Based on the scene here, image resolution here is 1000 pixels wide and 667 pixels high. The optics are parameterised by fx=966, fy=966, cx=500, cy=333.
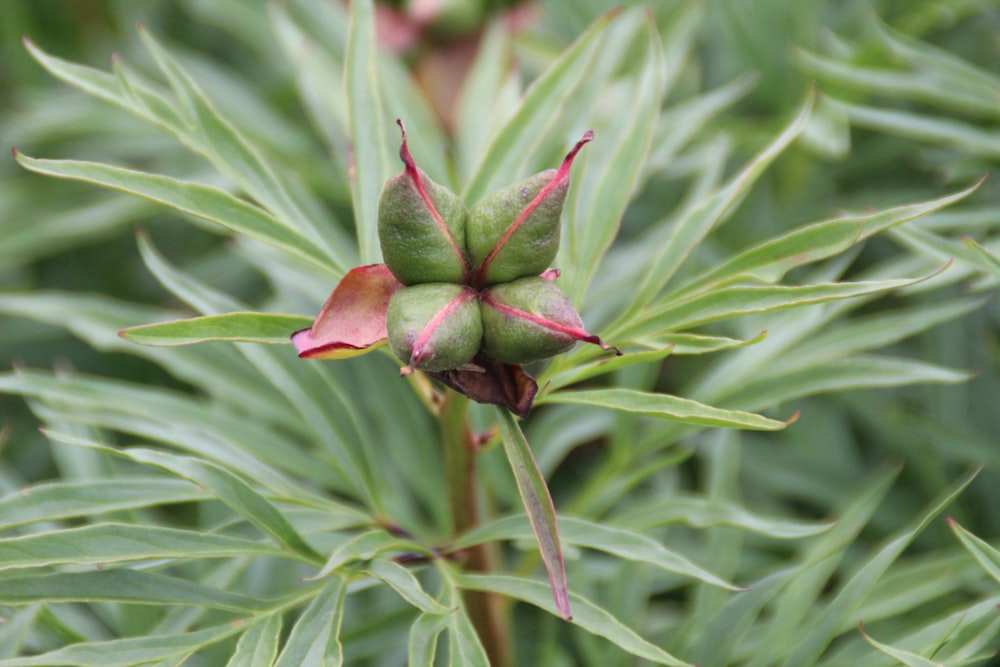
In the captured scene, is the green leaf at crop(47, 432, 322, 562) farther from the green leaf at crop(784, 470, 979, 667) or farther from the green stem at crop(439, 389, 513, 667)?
the green leaf at crop(784, 470, 979, 667)

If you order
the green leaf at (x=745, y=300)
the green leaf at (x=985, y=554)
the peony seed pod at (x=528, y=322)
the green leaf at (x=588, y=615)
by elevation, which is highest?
the peony seed pod at (x=528, y=322)

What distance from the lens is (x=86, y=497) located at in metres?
0.68


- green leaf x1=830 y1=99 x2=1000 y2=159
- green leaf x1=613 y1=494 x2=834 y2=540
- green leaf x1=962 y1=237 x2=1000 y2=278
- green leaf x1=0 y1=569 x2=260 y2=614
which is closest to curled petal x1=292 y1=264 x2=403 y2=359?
green leaf x1=0 y1=569 x2=260 y2=614

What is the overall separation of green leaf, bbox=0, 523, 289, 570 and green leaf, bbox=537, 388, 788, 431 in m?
0.26

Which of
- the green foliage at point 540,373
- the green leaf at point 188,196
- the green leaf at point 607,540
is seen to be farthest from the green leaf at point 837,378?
the green leaf at point 188,196

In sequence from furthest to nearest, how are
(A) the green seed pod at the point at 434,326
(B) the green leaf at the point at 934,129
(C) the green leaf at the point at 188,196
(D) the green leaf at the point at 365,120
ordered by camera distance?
(B) the green leaf at the point at 934,129
(D) the green leaf at the point at 365,120
(C) the green leaf at the point at 188,196
(A) the green seed pod at the point at 434,326

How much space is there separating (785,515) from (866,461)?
0.45 ft

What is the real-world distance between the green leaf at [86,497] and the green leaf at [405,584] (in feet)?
0.46

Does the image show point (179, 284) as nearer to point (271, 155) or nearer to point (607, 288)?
point (607, 288)

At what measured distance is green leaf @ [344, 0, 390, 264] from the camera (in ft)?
2.44

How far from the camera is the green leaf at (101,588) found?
64 centimetres

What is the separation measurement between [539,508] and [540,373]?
51 cm

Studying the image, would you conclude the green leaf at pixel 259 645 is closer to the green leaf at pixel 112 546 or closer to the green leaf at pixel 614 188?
the green leaf at pixel 112 546

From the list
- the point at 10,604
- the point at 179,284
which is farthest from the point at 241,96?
the point at 10,604
